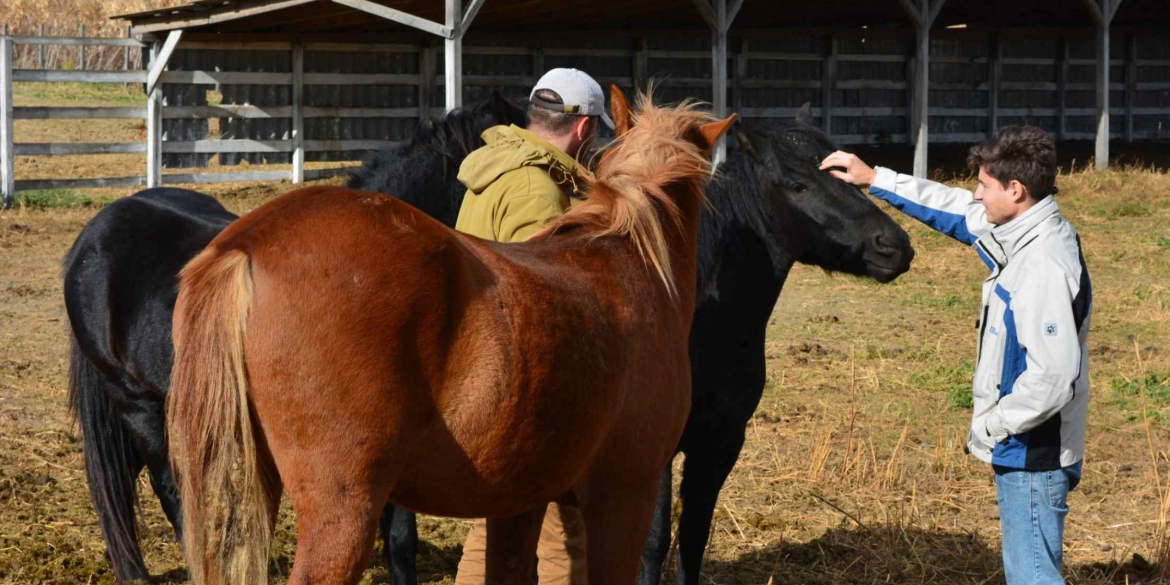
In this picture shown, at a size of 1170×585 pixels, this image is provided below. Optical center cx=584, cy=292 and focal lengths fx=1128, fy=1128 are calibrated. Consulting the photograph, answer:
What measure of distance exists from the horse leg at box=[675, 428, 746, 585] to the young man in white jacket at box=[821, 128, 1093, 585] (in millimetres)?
1116

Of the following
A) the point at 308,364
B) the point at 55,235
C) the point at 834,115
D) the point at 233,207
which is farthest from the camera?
the point at 834,115

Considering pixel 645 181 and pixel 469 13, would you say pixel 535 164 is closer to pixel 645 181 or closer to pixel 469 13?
pixel 645 181

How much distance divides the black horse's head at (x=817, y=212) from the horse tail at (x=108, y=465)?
106 inches

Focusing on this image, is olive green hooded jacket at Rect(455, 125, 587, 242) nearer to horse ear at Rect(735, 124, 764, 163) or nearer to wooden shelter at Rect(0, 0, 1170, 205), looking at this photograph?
horse ear at Rect(735, 124, 764, 163)

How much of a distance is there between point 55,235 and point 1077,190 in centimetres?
1253

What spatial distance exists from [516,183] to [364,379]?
115cm

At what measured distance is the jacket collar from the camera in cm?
309

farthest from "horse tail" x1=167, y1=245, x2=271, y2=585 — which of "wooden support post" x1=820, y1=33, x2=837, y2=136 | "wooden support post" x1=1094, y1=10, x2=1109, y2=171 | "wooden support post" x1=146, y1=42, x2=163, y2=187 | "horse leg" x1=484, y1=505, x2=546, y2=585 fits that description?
"wooden support post" x1=820, y1=33, x2=837, y2=136

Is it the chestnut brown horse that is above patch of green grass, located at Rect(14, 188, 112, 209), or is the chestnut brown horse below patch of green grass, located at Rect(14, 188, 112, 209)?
below

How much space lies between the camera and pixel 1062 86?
22.1 m

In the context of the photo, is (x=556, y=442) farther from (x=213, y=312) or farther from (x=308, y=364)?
(x=213, y=312)

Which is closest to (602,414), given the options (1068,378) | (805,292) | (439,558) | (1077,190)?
(1068,378)

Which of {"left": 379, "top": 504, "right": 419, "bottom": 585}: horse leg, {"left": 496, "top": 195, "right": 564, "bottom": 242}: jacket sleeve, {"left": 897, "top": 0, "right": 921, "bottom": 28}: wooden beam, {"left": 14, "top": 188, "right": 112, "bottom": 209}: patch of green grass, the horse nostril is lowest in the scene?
{"left": 379, "top": 504, "right": 419, "bottom": 585}: horse leg

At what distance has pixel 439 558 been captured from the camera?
4.79m
